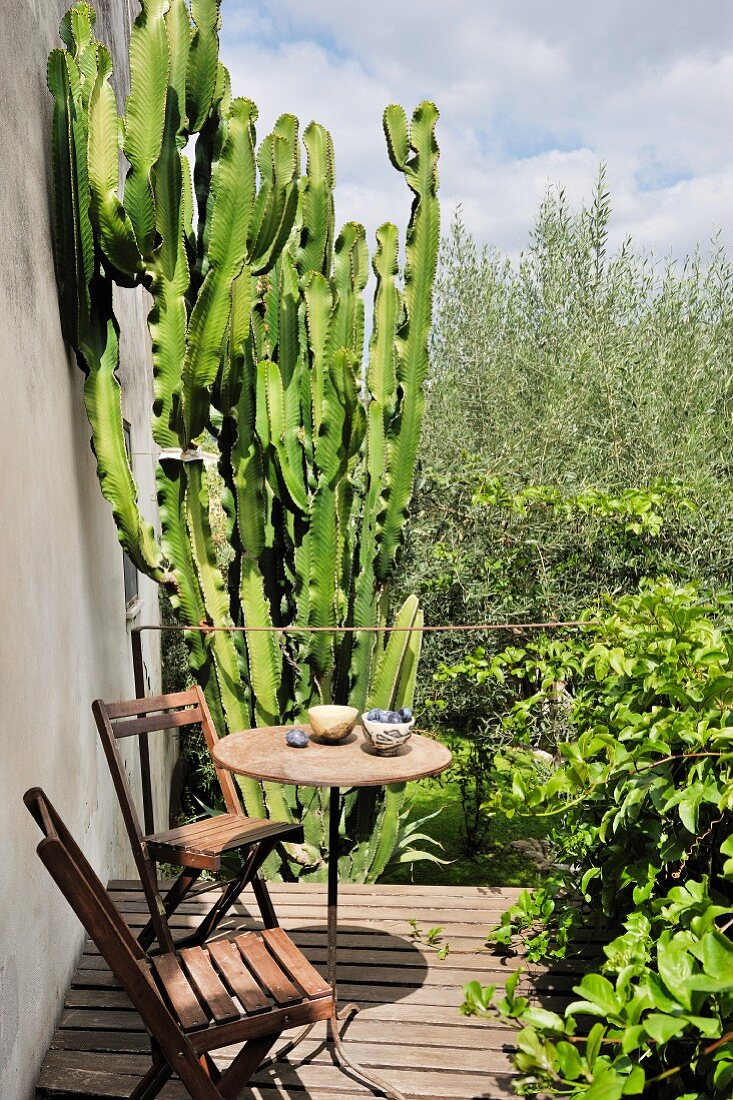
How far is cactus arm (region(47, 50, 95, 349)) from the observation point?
3240 mm

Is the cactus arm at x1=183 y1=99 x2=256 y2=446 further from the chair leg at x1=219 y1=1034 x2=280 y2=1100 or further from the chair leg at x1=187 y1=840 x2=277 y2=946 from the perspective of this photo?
the chair leg at x1=219 y1=1034 x2=280 y2=1100

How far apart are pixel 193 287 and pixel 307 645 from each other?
6.02 feet

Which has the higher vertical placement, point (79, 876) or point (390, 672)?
point (79, 876)

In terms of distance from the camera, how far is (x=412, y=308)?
460cm

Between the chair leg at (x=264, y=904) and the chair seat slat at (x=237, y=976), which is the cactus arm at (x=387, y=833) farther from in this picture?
the chair seat slat at (x=237, y=976)

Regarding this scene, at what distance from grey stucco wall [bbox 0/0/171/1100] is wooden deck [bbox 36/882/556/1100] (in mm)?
123

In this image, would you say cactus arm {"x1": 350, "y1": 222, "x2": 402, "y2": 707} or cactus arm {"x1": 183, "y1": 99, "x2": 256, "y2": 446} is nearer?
cactus arm {"x1": 183, "y1": 99, "x2": 256, "y2": 446}

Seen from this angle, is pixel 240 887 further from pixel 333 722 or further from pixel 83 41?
pixel 83 41

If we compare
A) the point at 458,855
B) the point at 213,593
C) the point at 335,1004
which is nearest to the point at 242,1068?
the point at 335,1004

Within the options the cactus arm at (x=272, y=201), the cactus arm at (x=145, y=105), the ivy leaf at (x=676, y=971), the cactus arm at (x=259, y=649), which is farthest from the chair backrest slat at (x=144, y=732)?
the cactus arm at (x=272, y=201)

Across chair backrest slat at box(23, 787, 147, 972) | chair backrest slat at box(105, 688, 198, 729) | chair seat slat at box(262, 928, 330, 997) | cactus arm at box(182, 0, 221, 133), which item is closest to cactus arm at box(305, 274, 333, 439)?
cactus arm at box(182, 0, 221, 133)

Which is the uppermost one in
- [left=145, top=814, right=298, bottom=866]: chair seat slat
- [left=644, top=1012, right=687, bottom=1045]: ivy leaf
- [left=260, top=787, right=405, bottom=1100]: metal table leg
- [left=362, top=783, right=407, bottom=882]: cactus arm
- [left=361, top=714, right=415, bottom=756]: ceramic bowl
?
[left=644, top=1012, right=687, bottom=1045]: ivy leaf

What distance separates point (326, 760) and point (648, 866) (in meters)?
0.98

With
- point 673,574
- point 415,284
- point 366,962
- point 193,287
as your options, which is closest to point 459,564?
point 673,574
